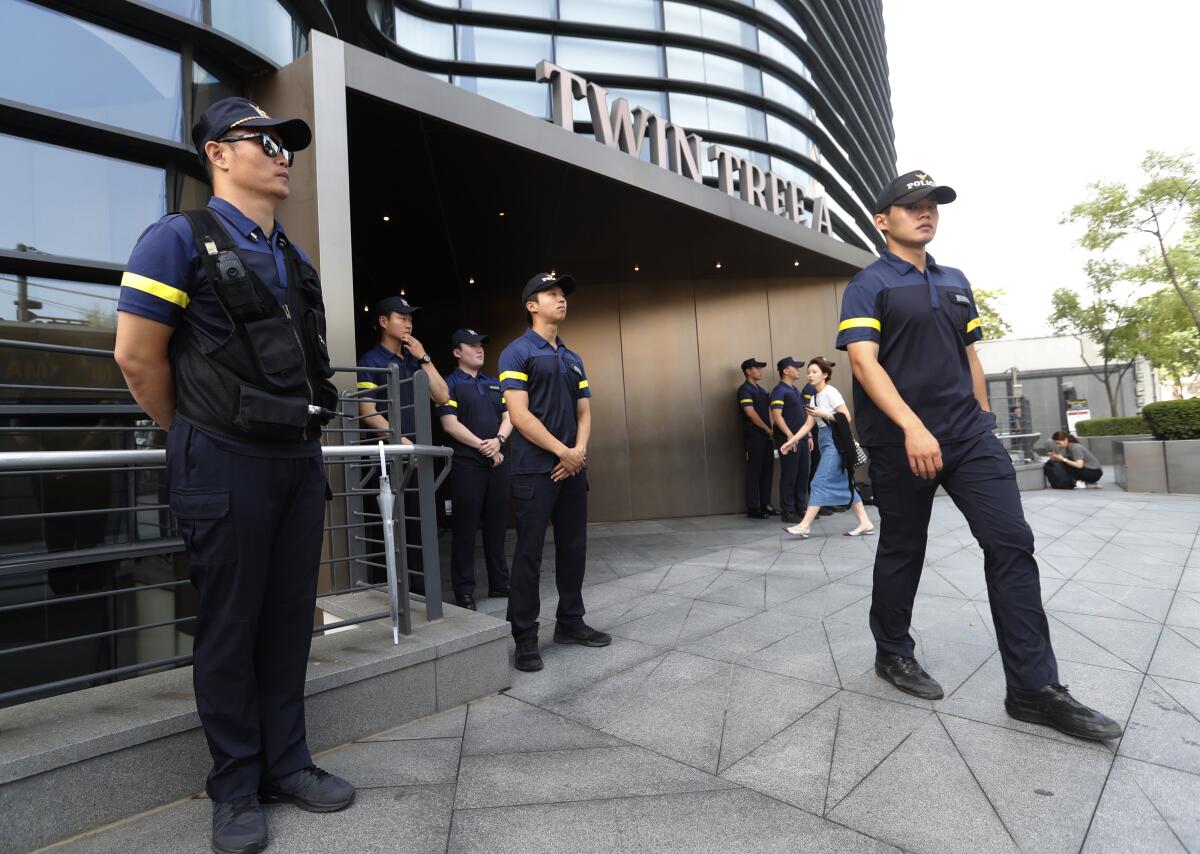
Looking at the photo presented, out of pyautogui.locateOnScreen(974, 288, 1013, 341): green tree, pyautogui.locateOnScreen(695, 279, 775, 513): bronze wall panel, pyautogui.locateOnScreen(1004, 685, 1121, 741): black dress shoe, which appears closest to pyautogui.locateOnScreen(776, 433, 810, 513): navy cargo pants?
pyautogui.locateOnScreen(695, 279, 775, 513): bronze wall panel

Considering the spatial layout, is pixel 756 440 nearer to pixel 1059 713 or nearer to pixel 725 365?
pixel 725 365

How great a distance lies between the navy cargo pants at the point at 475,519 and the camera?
458cm

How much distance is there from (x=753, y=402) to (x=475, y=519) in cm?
Result: 554

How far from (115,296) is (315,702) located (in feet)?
10.4

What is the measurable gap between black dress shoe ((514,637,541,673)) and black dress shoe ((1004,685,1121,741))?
205 cm

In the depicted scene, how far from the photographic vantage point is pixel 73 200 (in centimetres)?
375

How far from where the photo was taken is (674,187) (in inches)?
265

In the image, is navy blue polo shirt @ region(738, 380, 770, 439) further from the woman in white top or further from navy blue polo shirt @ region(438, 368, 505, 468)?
navy blue polo shirt @ region(438, 368, 505, 468)

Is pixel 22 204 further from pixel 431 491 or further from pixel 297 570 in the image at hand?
pixel 297 570

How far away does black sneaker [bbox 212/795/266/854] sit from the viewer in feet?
5.58

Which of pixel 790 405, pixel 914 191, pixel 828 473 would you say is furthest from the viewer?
pixel 790 405

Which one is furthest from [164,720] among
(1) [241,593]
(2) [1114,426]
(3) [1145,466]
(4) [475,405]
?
(2) [1114,426]

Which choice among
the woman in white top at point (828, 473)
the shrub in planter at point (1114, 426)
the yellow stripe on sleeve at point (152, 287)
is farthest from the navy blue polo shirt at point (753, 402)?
the shrub in planter at point (1114, 426)

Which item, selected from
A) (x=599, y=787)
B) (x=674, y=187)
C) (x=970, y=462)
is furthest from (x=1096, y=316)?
(x=599, y=787)
